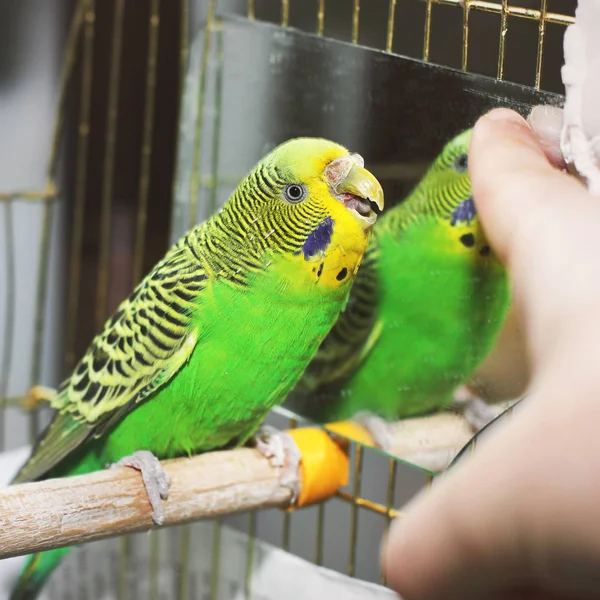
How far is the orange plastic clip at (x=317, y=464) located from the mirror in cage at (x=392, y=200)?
0.14ft

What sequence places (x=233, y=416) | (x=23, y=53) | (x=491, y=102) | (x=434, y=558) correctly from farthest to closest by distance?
(x=23, y=53) → (x=233, y=416) → (x=491, y=102) → (x=434, y=558)

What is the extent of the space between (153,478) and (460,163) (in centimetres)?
55

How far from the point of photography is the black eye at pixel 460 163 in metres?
0.91

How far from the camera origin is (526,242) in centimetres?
61

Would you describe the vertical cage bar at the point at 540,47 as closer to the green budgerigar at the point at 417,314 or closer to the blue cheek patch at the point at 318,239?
the green budgerigar at the point at 417,314

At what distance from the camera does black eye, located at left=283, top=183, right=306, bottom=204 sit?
0.91 m

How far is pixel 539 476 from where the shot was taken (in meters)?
0.45

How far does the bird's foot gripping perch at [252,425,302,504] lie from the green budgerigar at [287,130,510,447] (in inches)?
2.1

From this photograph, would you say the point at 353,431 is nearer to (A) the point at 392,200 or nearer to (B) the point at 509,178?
(A) the point at 392,200

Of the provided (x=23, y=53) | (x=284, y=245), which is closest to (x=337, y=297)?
(x=284, y=245)

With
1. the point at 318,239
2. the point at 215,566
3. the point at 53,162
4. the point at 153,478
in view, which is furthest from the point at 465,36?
the point at 215,566

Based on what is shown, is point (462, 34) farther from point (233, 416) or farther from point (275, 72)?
point (233, 416)

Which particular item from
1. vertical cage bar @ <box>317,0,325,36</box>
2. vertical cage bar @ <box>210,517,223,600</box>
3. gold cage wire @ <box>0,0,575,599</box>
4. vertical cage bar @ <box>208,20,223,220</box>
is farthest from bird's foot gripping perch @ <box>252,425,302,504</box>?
vertical cage bar @ <box>317,0,325,36</box>

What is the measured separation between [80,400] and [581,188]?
2.42ft
